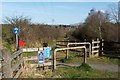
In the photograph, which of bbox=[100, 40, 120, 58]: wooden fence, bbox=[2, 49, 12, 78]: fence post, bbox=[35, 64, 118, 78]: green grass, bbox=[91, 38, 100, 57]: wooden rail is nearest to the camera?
bbox=[2, 49, 12, 78]: fence post

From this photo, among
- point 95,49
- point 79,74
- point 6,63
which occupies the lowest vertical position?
point 79,74

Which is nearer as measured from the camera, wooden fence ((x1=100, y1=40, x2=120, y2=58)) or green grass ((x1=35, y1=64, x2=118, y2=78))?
green grass ((x1=35, y1=64, x2=118, y2=78))

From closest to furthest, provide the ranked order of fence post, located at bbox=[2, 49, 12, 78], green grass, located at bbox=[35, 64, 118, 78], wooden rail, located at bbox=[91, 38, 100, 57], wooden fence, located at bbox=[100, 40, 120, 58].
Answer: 1. fence post, located at bbox=[2, 49, 12, 78]
2. green grass, located at bbox=[35, 64, 118, 78]
3. wooden fence, located at bbox=[100, 40, 120, 58]
4. wooden rail, located at bbox=[91, 38, 100, 57]

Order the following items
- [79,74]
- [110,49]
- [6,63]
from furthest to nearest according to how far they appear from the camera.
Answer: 1. [110,49]
2. [79,74]
3. [6,63]

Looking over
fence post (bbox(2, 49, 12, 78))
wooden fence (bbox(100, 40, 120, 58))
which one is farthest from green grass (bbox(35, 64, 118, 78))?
wooden fence (bbox(100, 40, 120, 58))

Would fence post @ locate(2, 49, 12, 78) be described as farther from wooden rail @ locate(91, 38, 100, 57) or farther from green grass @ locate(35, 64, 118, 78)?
wooden rail @ locate(91, 38, 100, 57)

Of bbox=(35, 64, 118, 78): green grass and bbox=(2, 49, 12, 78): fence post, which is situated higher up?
bbox=(2, 49, 12, 78): fence post

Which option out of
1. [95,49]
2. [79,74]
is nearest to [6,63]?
[79,74]

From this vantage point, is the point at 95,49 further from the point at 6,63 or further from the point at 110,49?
the point at 6,63

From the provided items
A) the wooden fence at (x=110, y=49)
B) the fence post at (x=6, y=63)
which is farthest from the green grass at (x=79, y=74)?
the wooden fence at (x=110, y=49)

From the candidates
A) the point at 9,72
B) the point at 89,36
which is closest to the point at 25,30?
the point at 89,36

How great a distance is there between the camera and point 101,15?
33250mm

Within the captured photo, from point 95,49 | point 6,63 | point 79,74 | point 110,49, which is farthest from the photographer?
point 95,49

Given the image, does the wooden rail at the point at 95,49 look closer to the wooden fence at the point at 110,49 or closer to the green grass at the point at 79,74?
the wooden fence at the point at 110,49
